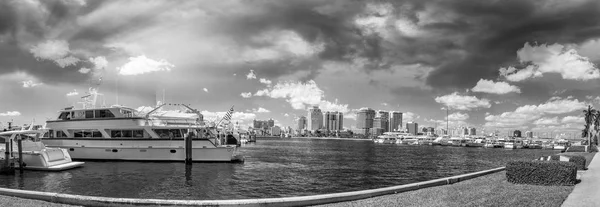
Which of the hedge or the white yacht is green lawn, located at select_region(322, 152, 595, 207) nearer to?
the hedge

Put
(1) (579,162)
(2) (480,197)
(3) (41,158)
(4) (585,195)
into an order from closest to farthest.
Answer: (2) (480,197), (4) (585,195), (1) (579,162), (3) (41,158)

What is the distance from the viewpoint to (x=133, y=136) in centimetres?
4697

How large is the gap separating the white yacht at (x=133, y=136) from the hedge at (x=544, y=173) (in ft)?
112

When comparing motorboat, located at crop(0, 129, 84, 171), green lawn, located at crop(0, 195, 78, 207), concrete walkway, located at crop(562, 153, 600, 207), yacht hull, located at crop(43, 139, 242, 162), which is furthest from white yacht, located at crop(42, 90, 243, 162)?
concrete walkway, located at crop(562, 153, 600, 207)

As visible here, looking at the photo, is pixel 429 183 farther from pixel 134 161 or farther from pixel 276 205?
pixel 134 161

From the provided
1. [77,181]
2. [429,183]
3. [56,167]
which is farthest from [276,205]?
[56,167]

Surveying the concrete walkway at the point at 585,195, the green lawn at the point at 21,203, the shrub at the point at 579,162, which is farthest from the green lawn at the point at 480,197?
the shrub at the point at 579,162

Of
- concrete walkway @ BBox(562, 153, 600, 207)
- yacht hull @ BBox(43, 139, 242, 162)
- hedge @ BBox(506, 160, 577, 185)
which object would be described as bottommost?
yacht hull @ BBox(43, 139, 242, 162)

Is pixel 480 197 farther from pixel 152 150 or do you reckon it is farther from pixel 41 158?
pixel 152 150

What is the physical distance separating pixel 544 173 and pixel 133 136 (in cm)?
4405

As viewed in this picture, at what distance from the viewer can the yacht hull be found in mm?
45812

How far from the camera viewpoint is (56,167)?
3606cm

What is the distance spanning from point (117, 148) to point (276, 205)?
40102 mm

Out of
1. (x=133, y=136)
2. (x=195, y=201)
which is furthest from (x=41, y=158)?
(x=195, y=201)
